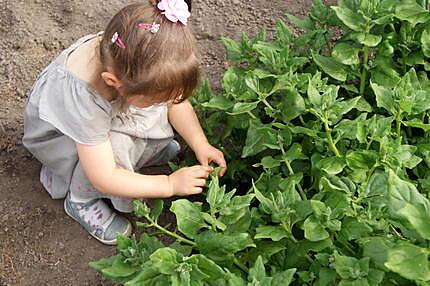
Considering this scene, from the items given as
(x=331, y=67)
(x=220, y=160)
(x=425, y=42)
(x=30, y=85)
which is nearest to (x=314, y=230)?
(x=220, y=160)

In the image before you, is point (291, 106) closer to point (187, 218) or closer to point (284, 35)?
point (284, 35)

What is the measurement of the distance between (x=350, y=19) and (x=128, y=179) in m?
0.88

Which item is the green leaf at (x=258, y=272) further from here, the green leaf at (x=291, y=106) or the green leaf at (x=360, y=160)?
the green leaf at (x=291, y=106)

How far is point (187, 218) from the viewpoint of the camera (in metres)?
2.12

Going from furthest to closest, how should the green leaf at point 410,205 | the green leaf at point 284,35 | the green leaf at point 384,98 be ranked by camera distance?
the green leaf at point 284,35, the green leaf at point 384,98, the green leaf at point 410,205

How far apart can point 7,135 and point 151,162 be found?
0.61m

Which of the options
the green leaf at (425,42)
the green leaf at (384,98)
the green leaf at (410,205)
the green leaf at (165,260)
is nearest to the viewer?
the green leaf at (410,205)

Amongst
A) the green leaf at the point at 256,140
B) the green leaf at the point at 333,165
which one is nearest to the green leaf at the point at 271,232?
the green leaf at the point at 333,165

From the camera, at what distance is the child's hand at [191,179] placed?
8.13 ft

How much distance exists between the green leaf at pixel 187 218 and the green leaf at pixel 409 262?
61 centimetres

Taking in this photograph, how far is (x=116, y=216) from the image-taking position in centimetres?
286

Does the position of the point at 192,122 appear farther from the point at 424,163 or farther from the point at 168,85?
the point at 424,163

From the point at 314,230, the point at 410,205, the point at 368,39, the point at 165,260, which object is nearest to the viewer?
the point at 410,205

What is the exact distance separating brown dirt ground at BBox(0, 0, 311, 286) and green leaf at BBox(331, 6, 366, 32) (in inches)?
33.7
